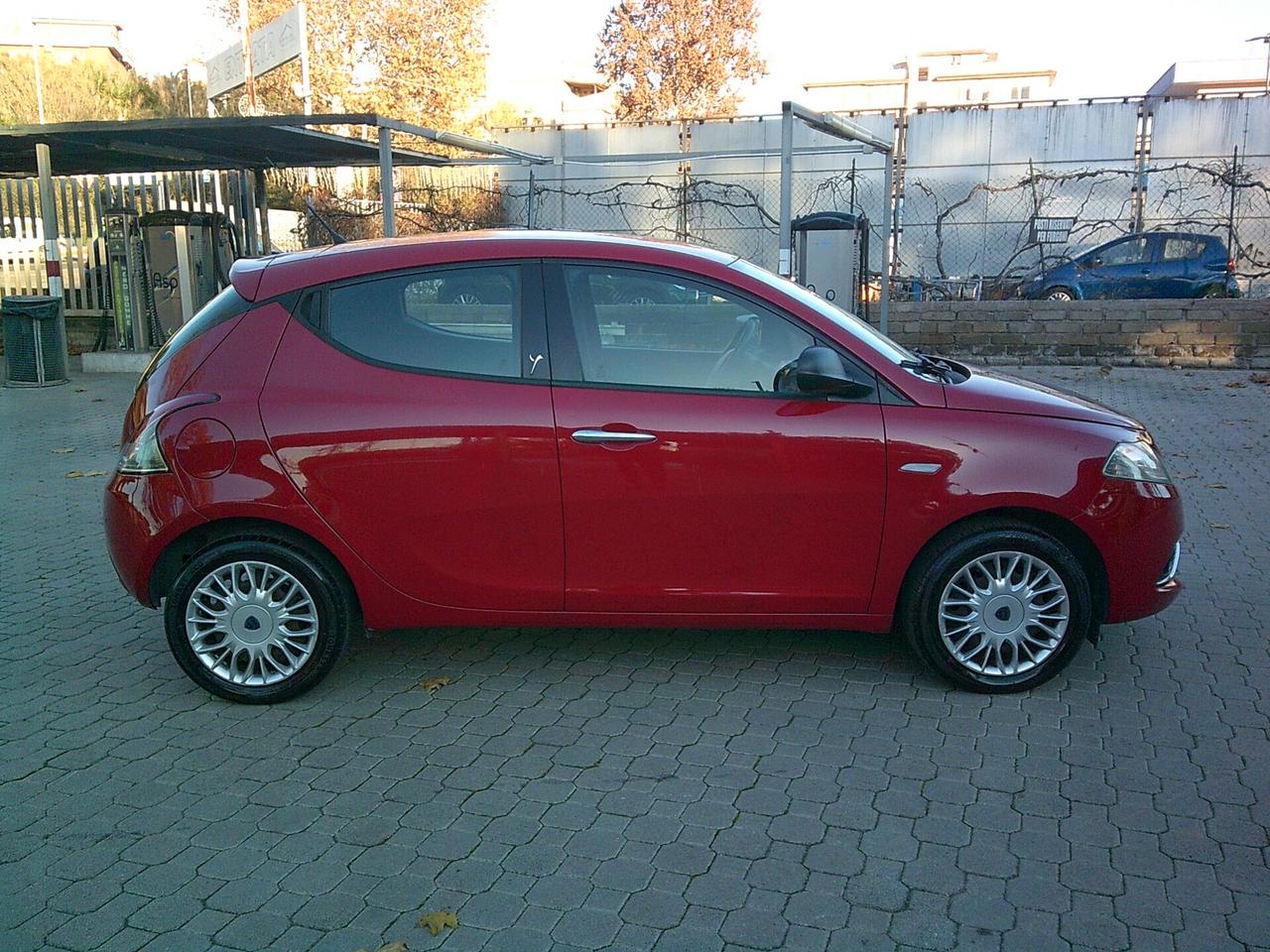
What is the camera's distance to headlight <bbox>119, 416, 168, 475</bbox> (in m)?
4.30

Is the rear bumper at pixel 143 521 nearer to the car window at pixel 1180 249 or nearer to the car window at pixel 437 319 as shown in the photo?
the car window at pixel 437 319

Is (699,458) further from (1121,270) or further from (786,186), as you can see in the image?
(1121,270)

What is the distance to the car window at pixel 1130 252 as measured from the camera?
709 inches

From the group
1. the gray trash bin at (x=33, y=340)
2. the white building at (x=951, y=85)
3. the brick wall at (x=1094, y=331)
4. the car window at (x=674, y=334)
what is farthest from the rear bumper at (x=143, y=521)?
the white building at (x=951, y=85)

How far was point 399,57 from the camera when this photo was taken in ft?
105

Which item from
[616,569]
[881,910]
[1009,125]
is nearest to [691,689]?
[616,569]

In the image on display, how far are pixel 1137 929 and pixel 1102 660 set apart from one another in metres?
2.05

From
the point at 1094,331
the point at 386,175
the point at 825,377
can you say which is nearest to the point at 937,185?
the point at 1094,331

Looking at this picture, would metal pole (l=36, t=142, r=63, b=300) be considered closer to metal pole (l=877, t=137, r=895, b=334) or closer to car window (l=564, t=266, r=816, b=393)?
metal pole (l=877, t=137, r=895, b=334)

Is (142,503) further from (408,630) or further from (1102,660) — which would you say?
(1102,660)

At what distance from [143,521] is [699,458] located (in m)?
2.16

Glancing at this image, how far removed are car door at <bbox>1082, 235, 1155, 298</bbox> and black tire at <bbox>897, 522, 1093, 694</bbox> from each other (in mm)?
14293

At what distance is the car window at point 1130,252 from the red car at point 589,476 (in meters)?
15.2

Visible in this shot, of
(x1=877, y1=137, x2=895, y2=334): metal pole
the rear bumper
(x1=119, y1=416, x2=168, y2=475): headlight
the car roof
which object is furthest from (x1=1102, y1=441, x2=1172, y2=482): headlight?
(x1=877, y1=137, x2=895, y2=334): metal pole
